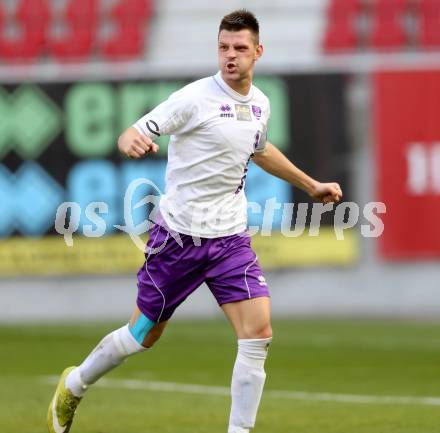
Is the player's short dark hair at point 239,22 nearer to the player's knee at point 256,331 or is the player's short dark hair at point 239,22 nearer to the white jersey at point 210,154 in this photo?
the white jersey at point 210,154

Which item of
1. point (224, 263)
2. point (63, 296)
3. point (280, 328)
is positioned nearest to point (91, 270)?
point (63, 296)

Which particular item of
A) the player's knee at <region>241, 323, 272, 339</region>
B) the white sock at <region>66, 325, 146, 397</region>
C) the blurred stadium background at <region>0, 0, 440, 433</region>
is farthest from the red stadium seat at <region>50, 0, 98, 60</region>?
the player's knee at <region>241, 323, 272, 339</region>

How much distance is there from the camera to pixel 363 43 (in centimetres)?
2092

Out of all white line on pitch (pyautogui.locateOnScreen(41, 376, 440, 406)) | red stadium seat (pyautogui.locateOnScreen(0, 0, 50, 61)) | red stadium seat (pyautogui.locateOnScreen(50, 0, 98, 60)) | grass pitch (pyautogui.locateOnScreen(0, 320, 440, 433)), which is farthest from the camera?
red stadium seat (pyautogui.locateOnScreen(0, 0, 50, 61))

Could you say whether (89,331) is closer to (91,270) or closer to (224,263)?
(91,270)

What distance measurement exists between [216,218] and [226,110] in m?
0.62

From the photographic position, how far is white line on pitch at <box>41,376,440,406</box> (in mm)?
10047

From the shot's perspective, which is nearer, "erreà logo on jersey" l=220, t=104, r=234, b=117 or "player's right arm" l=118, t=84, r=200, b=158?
"player's right arm" l=118, t=84, r=200, b=158

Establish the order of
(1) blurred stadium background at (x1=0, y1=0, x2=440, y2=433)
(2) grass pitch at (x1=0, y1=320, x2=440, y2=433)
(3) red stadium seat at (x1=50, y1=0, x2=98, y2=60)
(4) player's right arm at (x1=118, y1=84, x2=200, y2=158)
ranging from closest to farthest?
(4) player's right arm at (x1=118, y1=84, x2=200, y2=158) → (2) grass pitch at (x1=0, y1=320, x2=440, y2=433) → (1) blurred stadium background at (x1=0, y1=0, x2=440, y2=433) → (3) red stadium seat at (x1=50, y1=0, x2=98, y2=60)

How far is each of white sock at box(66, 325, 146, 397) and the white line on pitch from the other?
2.67 meters

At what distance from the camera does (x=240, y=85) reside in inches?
300

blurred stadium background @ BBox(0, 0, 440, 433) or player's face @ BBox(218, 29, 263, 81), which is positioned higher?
player's face @ BBox(218, 29, 263, 81)

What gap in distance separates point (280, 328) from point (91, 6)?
7920 mm

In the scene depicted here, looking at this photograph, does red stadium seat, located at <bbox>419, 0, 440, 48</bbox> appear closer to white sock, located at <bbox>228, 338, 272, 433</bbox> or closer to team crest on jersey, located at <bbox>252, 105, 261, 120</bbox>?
team crest on jersey, located at <bbox>252, 105, 261, 120</bbox>
